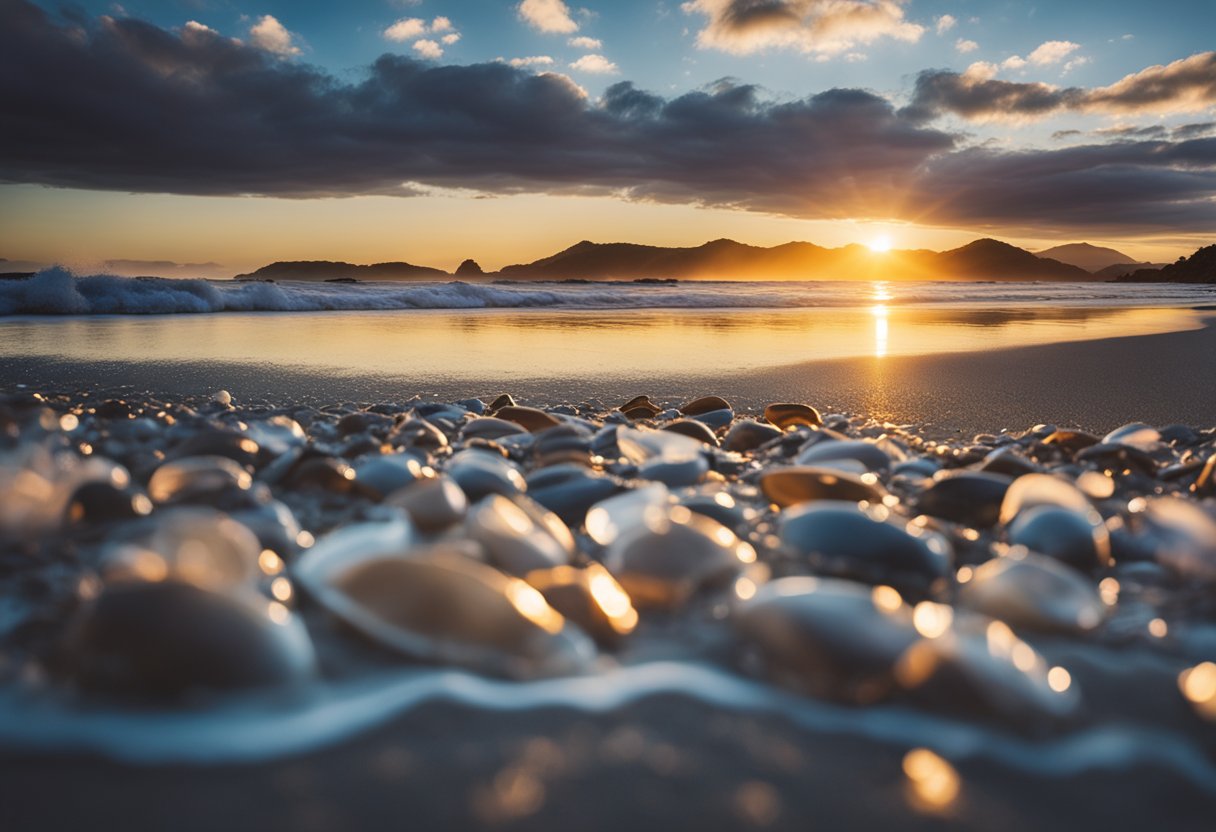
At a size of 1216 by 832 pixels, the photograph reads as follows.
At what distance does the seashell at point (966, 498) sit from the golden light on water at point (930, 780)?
2.64 feet

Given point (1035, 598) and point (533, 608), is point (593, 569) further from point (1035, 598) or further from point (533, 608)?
point (1035, 598)

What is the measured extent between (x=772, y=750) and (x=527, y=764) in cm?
21

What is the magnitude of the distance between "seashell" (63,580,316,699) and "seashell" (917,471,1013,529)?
1120 mm

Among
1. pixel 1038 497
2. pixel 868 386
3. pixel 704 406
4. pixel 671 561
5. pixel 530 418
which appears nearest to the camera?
pixel 671 561

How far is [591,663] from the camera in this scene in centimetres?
77

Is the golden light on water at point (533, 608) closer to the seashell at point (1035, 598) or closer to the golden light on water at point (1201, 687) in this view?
the seashell at point (1035, 598)

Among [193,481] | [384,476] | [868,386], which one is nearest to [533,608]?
[384,476]

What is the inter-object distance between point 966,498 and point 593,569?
759mm

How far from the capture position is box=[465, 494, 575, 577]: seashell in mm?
992

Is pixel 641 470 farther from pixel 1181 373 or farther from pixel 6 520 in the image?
pixel 1181 373

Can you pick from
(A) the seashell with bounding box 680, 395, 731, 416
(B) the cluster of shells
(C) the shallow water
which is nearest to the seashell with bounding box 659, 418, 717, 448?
(B) the cluster of shells

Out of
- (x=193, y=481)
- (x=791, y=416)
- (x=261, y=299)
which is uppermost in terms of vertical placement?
(x=261, y=299)

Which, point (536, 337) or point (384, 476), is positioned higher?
point (536, 337)

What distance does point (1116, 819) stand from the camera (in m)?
0.57
